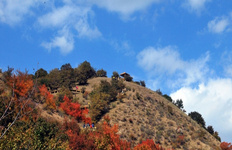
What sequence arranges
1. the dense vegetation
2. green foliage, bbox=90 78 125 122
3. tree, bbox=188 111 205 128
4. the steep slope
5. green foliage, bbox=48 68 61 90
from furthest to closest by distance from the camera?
1. tree, bbox=188 111 205 128
2. green foliage, bbox=48 68 61 90
3. green foliage, bbox=90 78 125 122
4. the steep slope
5. the dense vegetation

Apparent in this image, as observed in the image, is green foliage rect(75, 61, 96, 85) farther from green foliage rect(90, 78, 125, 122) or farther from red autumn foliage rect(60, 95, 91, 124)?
red autumn foliage rect(60, 95, 91, 124)

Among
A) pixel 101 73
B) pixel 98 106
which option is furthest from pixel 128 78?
pixel 98 106

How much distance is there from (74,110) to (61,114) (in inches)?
129

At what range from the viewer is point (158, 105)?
65.8m

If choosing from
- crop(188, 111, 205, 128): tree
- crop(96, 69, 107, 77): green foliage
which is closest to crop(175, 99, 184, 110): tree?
crop(188, 111, 205, 128): tree

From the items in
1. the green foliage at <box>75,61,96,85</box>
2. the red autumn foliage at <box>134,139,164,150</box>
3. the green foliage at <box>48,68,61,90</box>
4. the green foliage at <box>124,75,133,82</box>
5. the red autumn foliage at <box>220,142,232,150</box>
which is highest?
the green foliage at <box>124,75,133,82</box>

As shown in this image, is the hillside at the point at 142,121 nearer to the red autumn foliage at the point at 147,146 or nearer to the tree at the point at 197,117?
the red autumn foliage at the point at 147,146

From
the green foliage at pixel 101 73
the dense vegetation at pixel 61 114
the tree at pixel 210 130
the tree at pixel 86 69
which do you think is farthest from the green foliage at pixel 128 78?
the tree at pixel 210 130

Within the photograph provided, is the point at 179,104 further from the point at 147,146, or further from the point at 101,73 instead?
the point at 147,146

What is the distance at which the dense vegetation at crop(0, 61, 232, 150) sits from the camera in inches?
685

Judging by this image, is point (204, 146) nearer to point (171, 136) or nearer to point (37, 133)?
point (171, 136)

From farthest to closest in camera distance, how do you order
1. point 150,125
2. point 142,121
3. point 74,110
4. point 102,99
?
point 102,99 < point 142,121 < point 150,125 < point 74,110

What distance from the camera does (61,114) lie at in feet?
144

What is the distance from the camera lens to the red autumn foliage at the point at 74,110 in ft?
149
